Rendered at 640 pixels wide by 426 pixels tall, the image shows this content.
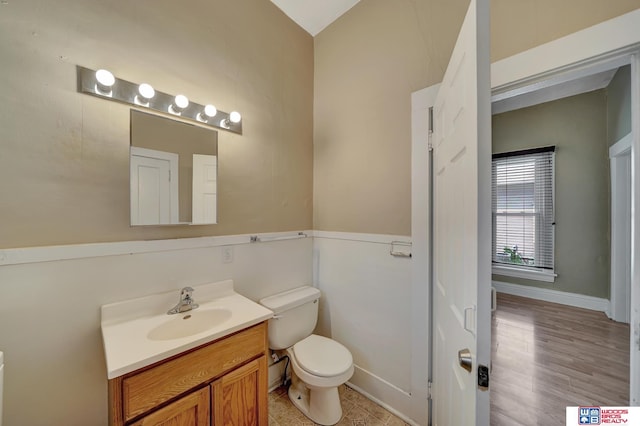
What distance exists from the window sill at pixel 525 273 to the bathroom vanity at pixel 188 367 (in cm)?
362

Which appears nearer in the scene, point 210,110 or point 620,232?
point 210,110

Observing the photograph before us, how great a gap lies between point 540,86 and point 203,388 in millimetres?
2090

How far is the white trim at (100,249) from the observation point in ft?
3.11

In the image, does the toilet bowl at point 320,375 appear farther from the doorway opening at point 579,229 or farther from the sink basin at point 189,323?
the doorway opening at point 579,229

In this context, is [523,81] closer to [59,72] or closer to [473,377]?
[473,377]

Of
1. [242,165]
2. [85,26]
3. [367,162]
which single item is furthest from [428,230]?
[85,26]

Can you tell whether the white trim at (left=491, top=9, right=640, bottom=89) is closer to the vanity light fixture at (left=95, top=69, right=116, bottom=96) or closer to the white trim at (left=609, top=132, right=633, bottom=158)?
the vanity light fixture at (left=95, top=69, right=116, bottom=96)

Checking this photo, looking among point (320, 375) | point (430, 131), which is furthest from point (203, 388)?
point (430, 131)

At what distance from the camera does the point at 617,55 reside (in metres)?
0.91

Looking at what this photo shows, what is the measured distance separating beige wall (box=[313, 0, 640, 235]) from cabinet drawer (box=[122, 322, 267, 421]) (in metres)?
1.05

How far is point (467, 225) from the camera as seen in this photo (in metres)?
0.77

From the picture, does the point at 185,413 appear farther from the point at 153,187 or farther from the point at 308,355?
the point at 153,187

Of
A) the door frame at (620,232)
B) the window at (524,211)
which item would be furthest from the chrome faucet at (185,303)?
the door frame at (620,232)

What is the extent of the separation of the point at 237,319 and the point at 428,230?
3.88 ft
